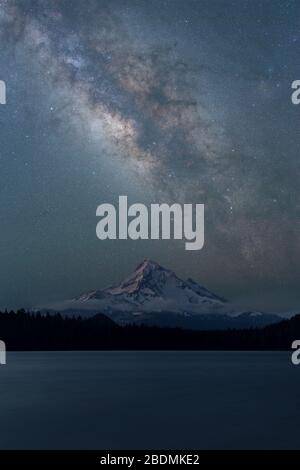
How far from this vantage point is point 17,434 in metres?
52.1

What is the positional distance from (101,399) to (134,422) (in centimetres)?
2734

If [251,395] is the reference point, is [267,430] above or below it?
below

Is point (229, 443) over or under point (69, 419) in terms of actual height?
under

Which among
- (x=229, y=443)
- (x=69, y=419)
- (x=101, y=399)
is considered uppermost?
(x=101, y=399)

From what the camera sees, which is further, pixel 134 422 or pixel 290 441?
pixel 134 422

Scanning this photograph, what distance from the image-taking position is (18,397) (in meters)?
88.3

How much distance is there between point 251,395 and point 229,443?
47185mm

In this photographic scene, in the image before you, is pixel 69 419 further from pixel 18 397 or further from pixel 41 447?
pixel 18 397
